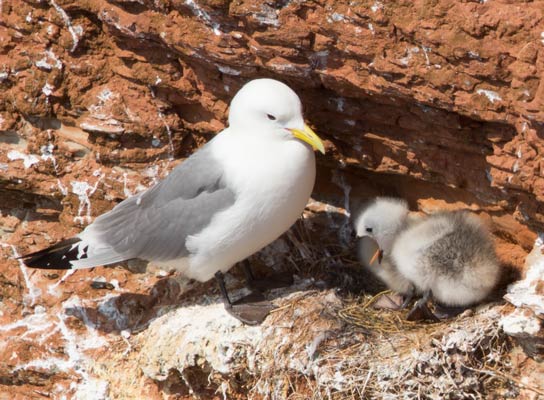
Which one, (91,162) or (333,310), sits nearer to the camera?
(333,310)

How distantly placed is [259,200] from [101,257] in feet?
3.39

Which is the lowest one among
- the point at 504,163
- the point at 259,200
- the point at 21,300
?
the point at 21,300

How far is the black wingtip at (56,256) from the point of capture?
219 inches

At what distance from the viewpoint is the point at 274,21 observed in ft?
15.7

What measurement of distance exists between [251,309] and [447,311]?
101cm

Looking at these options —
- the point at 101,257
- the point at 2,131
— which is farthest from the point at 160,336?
the point at 2,131

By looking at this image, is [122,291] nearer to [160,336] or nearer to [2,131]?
[160,336]

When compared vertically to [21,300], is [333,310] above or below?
above

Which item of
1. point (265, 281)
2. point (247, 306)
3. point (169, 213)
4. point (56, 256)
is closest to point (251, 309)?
point (247, 306)

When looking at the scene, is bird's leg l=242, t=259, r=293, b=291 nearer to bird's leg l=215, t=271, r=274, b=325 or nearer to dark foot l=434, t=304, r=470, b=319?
bird's leg l=215, t=271, r=274, b=325

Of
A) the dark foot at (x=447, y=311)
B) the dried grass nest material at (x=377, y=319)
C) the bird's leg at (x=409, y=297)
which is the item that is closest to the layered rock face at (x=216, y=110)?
the dark foot at (x=447, y=311)

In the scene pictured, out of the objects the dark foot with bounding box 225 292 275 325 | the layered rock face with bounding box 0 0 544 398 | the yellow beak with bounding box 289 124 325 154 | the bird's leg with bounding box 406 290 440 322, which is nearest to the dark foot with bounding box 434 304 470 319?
the bird's leg with bounding box 406 290 440 322

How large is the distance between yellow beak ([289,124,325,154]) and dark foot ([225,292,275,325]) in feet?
3.12

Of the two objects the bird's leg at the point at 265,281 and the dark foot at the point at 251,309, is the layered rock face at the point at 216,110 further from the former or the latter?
the dark foot at the point at 251,309
